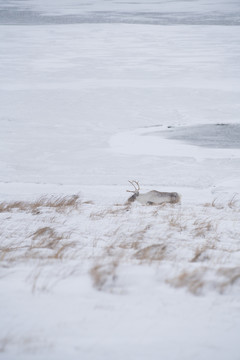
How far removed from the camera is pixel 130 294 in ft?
8.94

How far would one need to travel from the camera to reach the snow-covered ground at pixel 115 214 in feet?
7.79

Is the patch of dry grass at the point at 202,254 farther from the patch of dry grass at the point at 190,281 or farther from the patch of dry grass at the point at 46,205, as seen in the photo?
the patch of dry grass at the point at 46,205

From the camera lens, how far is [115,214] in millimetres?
5688

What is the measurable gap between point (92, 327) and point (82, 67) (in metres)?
23.5

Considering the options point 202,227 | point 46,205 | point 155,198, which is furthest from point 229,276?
point 46,205

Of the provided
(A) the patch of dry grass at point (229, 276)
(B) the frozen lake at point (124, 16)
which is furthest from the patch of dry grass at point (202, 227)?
(B) the frozen lake at point (124, 16)

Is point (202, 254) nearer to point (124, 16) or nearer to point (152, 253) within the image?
point (152, 253)

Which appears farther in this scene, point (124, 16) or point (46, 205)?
point (124, 16)

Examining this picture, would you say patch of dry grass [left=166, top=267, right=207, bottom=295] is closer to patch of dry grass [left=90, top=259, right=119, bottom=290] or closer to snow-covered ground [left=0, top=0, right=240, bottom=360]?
snow-covered ground [left=0, top=0, right=240, bottom=360]

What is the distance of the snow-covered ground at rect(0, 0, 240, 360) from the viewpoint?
237 cm

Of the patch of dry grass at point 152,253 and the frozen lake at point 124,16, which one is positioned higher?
the patch of dry grass at point 152,253

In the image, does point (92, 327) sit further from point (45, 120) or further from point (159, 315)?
point (45, 120)

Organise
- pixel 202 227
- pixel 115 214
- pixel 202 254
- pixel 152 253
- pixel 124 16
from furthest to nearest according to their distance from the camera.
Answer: pixel 124 16
pixel 115 214
pixel 202 227
pixel 152 253
pixel 202 254

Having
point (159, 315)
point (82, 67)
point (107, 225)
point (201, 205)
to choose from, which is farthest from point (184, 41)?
point (159, 315)
